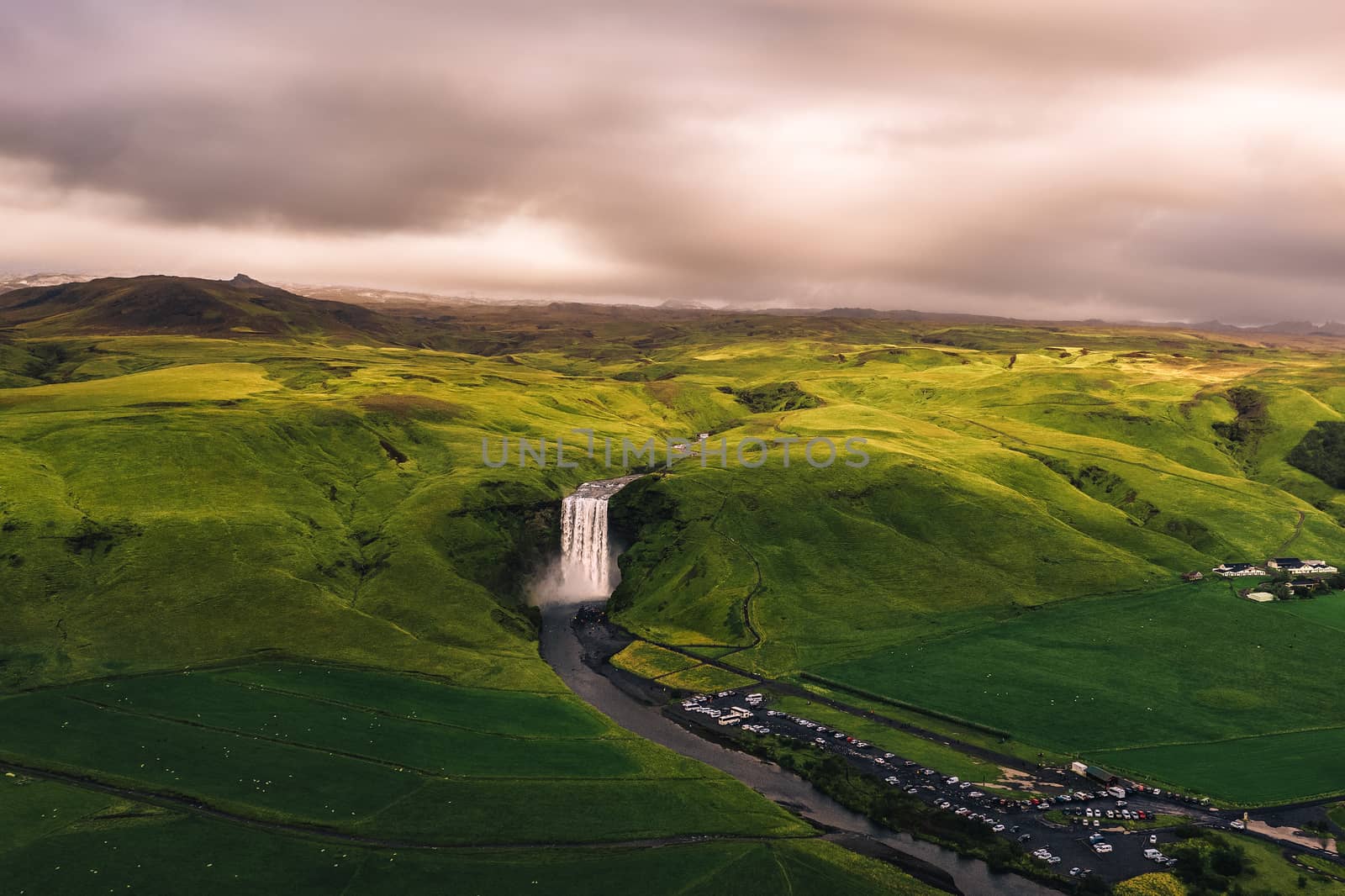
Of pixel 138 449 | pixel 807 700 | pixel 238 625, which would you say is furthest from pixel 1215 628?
pixel 138 449

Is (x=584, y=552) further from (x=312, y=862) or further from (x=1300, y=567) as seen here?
(x=1300, y=567)

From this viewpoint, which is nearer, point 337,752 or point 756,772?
point 337,752

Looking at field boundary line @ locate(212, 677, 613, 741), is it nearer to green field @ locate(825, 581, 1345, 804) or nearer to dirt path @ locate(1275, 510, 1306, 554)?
green field @ locate(825, 581, 1345, 804)

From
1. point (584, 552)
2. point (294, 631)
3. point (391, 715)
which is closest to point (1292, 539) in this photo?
point (584, 552)

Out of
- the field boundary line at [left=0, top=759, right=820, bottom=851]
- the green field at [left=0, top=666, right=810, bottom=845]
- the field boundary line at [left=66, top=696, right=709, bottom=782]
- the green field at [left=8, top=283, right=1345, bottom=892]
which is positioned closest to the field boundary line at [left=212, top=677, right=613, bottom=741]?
the green field at [left=0, top=666, right=810, bottom=845]

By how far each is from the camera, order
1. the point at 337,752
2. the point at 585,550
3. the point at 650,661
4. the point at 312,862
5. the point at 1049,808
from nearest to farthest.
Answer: the point at 312,862 < the point at 1049,808 < the point at 337,752 < the point at 650,661 < the point at 585,550

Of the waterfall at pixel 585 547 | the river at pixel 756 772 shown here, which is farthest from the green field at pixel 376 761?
the waterfall at pixel 585 547

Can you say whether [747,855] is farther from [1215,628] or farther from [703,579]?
[1215,628]
